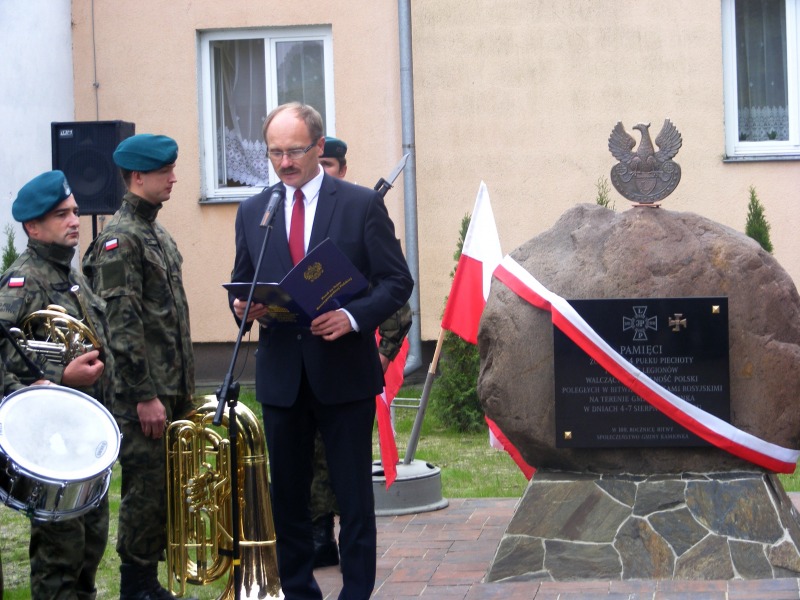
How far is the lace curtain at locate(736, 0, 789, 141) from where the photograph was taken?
1216 centimetres

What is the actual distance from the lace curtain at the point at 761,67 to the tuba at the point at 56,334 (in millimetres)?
8729

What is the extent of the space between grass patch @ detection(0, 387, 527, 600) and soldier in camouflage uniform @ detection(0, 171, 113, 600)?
130cm

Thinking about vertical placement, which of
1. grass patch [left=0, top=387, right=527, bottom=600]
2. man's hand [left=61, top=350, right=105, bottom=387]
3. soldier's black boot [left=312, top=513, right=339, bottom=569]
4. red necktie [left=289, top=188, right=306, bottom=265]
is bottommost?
grass patch [left=0, top=387, right=527, bottom=600]

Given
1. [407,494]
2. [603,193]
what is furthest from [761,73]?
[407,494]

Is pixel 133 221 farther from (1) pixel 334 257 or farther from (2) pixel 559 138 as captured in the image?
(2) pixel 559 138

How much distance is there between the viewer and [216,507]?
18.3 feet

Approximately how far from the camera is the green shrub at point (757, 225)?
1120 cm

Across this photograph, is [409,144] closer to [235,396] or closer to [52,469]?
[235,396]

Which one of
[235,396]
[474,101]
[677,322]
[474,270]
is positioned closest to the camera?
[235,396]

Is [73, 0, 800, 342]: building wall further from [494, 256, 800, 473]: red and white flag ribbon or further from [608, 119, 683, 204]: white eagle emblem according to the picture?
[494, 256, 800, 473]: red and white flag ribbon

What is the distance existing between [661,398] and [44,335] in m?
2.90

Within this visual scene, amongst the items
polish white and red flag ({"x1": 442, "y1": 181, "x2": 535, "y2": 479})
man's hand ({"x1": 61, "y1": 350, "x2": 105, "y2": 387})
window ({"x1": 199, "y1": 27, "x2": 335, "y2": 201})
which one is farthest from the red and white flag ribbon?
window ({"x1": 199, "y1": 27, "x2": 335, "y2": 201})

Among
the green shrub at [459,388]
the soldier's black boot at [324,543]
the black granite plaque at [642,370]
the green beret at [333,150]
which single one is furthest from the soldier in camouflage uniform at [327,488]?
the green shrub at [459,388]

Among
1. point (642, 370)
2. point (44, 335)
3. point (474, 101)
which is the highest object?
point (474, 101)
